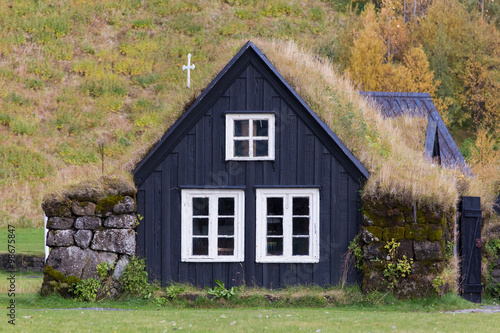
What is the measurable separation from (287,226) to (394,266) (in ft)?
8.37

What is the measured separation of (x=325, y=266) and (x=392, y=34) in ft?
110

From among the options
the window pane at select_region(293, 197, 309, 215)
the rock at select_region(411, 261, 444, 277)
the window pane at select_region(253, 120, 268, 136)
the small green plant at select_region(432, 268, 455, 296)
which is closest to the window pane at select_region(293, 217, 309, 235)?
the window pane at select_region(293, 197, 309, 215)

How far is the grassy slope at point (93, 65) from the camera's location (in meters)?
39.3

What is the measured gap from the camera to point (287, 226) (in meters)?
14.9

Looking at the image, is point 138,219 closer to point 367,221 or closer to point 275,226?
point 275,226

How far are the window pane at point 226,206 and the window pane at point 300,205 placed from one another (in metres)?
1.46

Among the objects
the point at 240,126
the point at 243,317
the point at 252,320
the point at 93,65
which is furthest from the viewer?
the point at 93,65

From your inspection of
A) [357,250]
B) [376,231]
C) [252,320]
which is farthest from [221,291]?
[376,231]

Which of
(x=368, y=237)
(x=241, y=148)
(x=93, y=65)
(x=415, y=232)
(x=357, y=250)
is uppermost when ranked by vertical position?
(x=93, y=65)

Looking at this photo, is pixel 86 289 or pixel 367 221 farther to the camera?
pixel 367 221

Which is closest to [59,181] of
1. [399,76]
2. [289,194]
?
[289,194]

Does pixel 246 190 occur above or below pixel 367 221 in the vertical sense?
above

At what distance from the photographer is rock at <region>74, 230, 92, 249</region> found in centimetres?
1442

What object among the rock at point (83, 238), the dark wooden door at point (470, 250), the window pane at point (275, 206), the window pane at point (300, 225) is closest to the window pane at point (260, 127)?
the window pane at point (275, 206)
